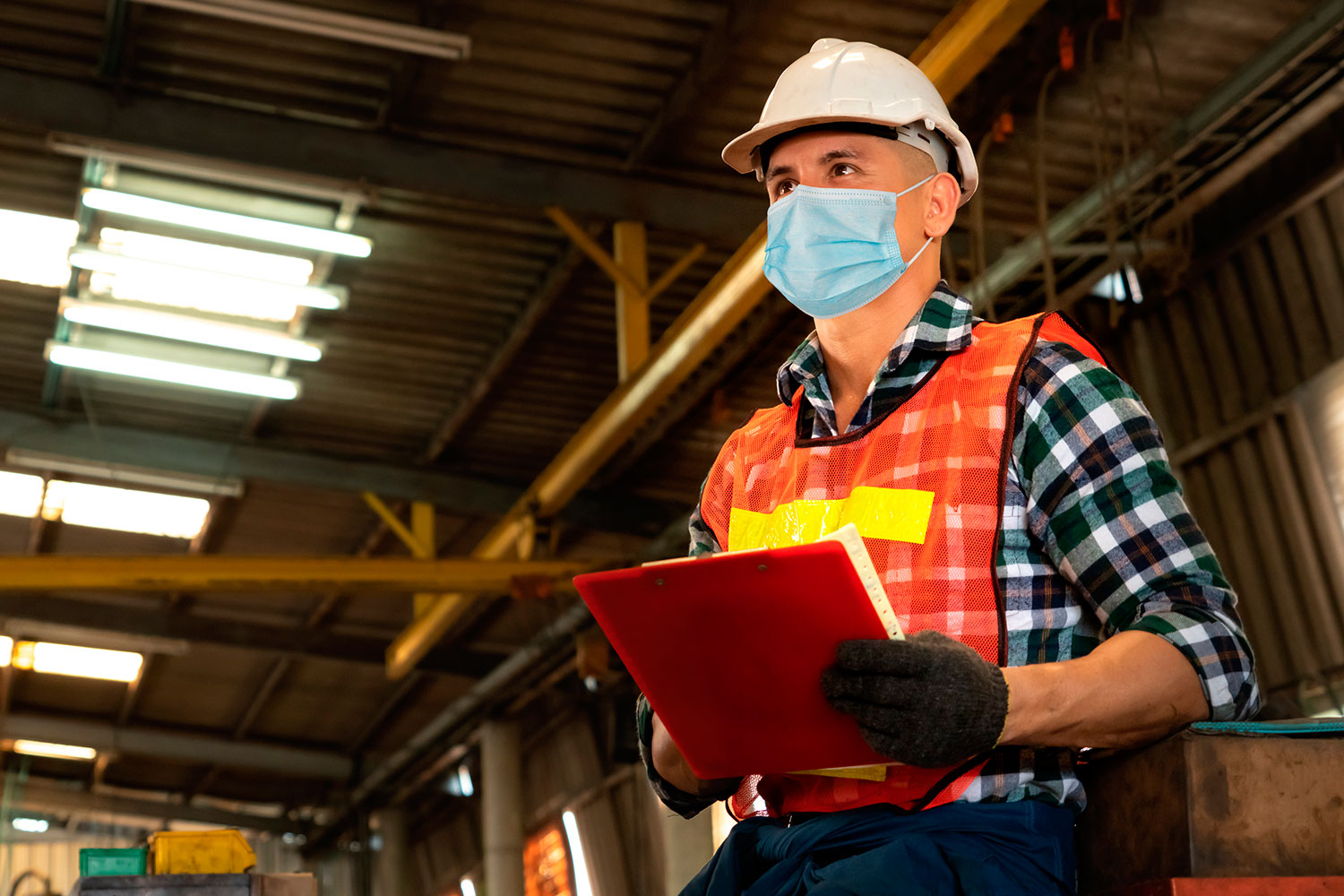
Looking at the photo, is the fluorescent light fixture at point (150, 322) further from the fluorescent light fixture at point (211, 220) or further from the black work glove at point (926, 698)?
the black work glove at point (926, 698)

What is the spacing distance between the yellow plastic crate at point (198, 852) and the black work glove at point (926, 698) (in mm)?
5247

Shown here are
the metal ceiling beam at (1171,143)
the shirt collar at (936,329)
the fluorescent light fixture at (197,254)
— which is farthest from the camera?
the fluorescent light fixture at (197,254)

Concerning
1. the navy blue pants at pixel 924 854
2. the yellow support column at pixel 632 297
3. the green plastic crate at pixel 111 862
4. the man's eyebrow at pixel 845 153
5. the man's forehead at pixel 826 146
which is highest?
the yellow support column at pixel 632 297

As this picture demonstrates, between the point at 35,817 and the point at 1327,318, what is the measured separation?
77.6 feet

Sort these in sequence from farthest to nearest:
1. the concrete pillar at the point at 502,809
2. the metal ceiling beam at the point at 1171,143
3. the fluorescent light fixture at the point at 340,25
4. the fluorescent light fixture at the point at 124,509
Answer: the concrete pillar at the point at 502,809, the fluorescent light fixture at the point at 124,509, the fluorescent light fixture at the point at 340,25, the metal ceiling beam at the point at 1171,143

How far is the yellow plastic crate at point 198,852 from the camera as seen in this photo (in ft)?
20.5

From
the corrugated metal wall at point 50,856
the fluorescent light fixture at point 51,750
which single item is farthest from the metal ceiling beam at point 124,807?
the fluorescent light fixture at point 51,750

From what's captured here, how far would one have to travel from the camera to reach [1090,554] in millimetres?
1760

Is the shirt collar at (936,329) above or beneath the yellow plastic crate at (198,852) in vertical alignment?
above

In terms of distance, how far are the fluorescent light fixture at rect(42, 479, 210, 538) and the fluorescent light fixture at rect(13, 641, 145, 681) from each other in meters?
3.69

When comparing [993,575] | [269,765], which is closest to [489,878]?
[269,765]

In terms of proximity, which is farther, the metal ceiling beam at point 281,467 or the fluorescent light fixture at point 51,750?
the fluorescent light fixture at point 51,750

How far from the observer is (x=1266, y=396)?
824cm

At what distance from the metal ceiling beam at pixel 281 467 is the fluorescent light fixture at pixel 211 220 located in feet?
13.9
